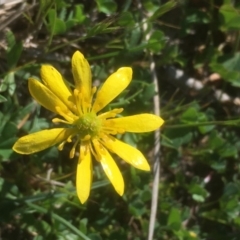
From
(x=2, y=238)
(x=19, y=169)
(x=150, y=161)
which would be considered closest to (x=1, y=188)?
(x=19, y=169)

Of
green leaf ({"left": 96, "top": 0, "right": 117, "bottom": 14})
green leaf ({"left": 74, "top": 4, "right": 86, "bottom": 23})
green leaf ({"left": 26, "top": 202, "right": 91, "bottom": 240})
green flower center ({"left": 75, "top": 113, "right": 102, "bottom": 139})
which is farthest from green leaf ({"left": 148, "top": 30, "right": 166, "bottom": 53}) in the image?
green leaf ({"left": 26, "top": 202, "right": 91, "bottom": 240})

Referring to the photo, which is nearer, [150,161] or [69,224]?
[69,224]

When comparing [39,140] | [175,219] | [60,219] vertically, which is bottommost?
[175,219]

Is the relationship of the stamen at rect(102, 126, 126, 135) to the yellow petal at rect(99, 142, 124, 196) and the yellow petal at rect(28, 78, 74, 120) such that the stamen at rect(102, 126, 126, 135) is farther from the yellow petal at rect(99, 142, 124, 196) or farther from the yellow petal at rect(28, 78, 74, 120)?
the yellow petal at rect(28, 78, 74, 120)

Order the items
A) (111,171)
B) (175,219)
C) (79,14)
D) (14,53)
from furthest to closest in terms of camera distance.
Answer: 1. (175,219)
2. (79,14)
3. (14,53)
4. (111,171)

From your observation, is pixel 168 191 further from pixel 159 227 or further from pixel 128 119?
pixel 128 119

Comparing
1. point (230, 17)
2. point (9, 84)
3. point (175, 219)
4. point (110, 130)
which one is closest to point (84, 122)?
point (110, 130)

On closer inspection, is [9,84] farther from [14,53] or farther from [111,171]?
[111,171]
